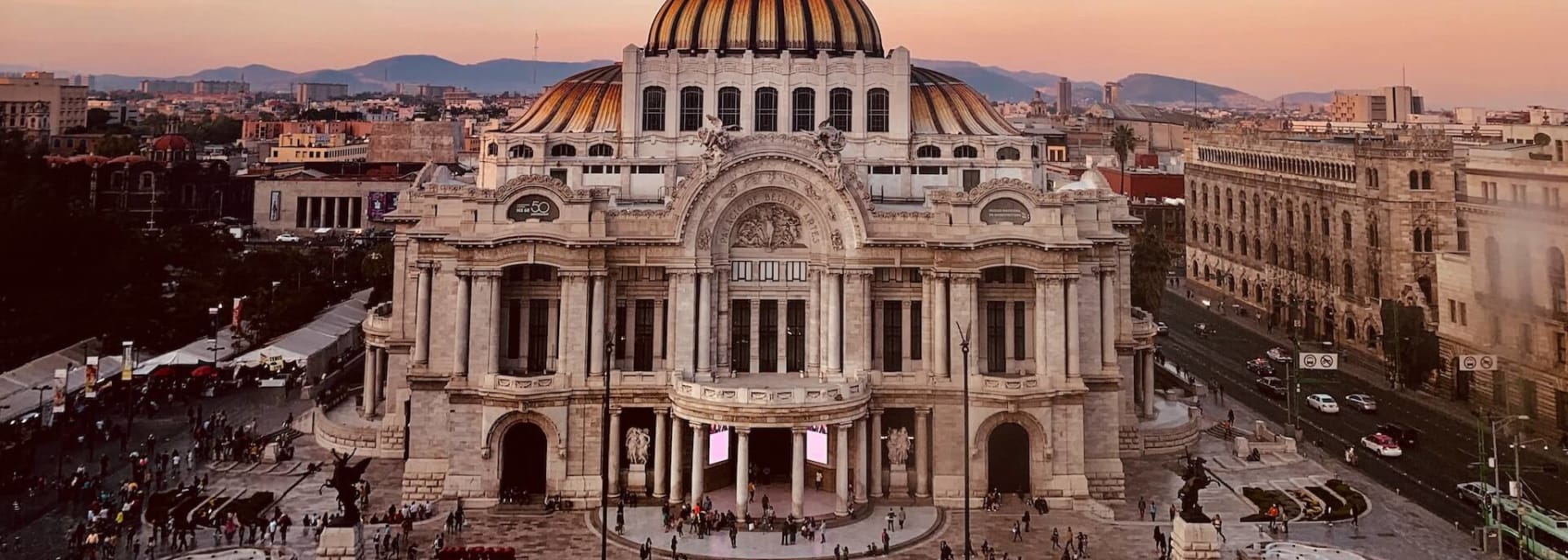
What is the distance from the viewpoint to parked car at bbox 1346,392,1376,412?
235 feet

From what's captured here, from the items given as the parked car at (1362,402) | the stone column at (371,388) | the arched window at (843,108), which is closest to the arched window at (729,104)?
the arched window at (843,108)

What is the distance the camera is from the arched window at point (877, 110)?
214 feet

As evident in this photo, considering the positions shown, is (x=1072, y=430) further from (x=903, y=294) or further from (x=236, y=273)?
(x=236, y=273)

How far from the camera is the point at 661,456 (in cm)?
5316

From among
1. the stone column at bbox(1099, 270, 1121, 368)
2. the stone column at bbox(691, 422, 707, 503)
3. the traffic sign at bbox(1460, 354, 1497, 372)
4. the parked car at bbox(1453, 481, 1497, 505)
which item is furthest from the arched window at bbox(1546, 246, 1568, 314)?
the stone column at bbox(691, 422, 707, 503)

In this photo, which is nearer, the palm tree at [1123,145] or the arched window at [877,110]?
the arched window at [877,110]

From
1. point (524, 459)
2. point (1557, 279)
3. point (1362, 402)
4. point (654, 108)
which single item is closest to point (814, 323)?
point (524, 459)

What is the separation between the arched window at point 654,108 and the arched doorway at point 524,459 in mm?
19349

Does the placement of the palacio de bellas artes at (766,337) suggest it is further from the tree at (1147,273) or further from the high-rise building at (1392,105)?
the high-rise building at (1392,105)

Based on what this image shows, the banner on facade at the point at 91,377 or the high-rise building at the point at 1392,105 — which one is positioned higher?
the high-rise building at the point at 1392,105

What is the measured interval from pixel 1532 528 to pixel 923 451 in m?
24.5

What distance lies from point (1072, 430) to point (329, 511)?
34025mm

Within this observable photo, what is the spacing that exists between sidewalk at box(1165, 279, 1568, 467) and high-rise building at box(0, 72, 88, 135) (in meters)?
136

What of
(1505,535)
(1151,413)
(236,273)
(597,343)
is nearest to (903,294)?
(597,343)
